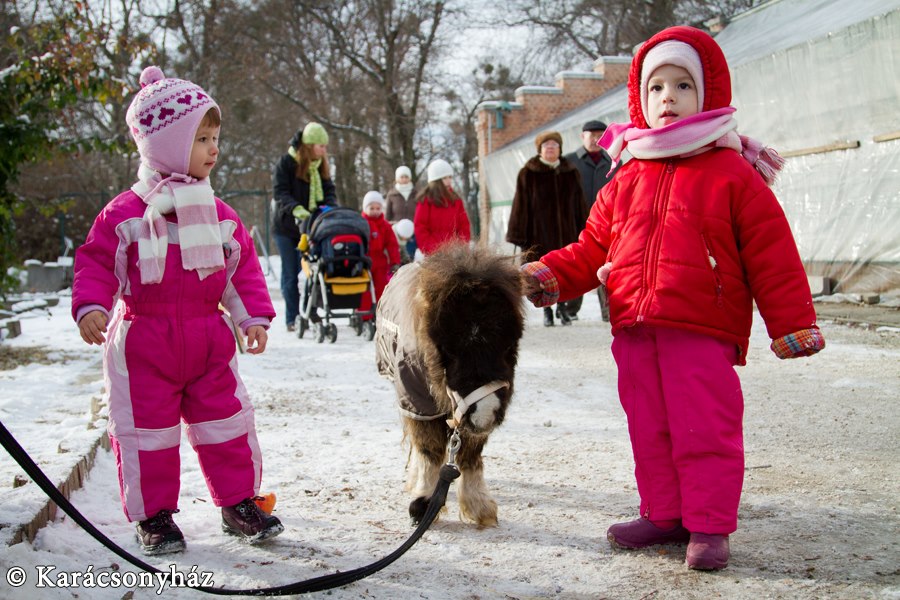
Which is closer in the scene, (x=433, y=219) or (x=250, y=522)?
(x=250, y=522)

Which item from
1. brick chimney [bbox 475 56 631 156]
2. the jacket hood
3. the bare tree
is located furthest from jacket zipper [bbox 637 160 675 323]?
the bare tree

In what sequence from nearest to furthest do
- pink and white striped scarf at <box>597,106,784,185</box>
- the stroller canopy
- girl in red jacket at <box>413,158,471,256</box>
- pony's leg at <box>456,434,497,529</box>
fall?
pink and white striped scarf at <box>597,106,784,185</box>
pony's leg at <box>456,434,497,529</box>
the stroller canopy
girl in red jacket at <box>413,158,471,256</box>

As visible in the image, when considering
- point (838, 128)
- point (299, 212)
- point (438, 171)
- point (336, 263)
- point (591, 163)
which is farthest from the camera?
point (838, 128)

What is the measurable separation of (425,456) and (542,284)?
902 mm

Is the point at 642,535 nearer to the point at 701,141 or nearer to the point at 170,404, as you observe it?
the point at 701,141

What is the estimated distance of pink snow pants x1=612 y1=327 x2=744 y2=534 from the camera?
9.46ft

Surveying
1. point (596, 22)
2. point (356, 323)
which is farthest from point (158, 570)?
point (596, 22)

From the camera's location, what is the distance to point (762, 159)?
3092 millimetres

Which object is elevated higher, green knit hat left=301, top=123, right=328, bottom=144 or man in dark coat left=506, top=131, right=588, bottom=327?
green knit hat left=301, top=123, right=328, bottom=144

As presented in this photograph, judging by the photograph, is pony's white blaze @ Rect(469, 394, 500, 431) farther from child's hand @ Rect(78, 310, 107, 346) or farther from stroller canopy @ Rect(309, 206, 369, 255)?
stroller canopy @ Rect(309, 206, 369, 255)

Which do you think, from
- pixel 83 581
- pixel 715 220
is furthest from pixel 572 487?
pixel 83 581

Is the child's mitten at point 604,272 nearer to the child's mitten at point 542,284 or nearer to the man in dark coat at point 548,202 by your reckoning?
the child's mitten at point 542,284

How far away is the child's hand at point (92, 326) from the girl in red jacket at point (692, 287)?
62.3 inches

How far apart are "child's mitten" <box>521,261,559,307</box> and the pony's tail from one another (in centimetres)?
86
